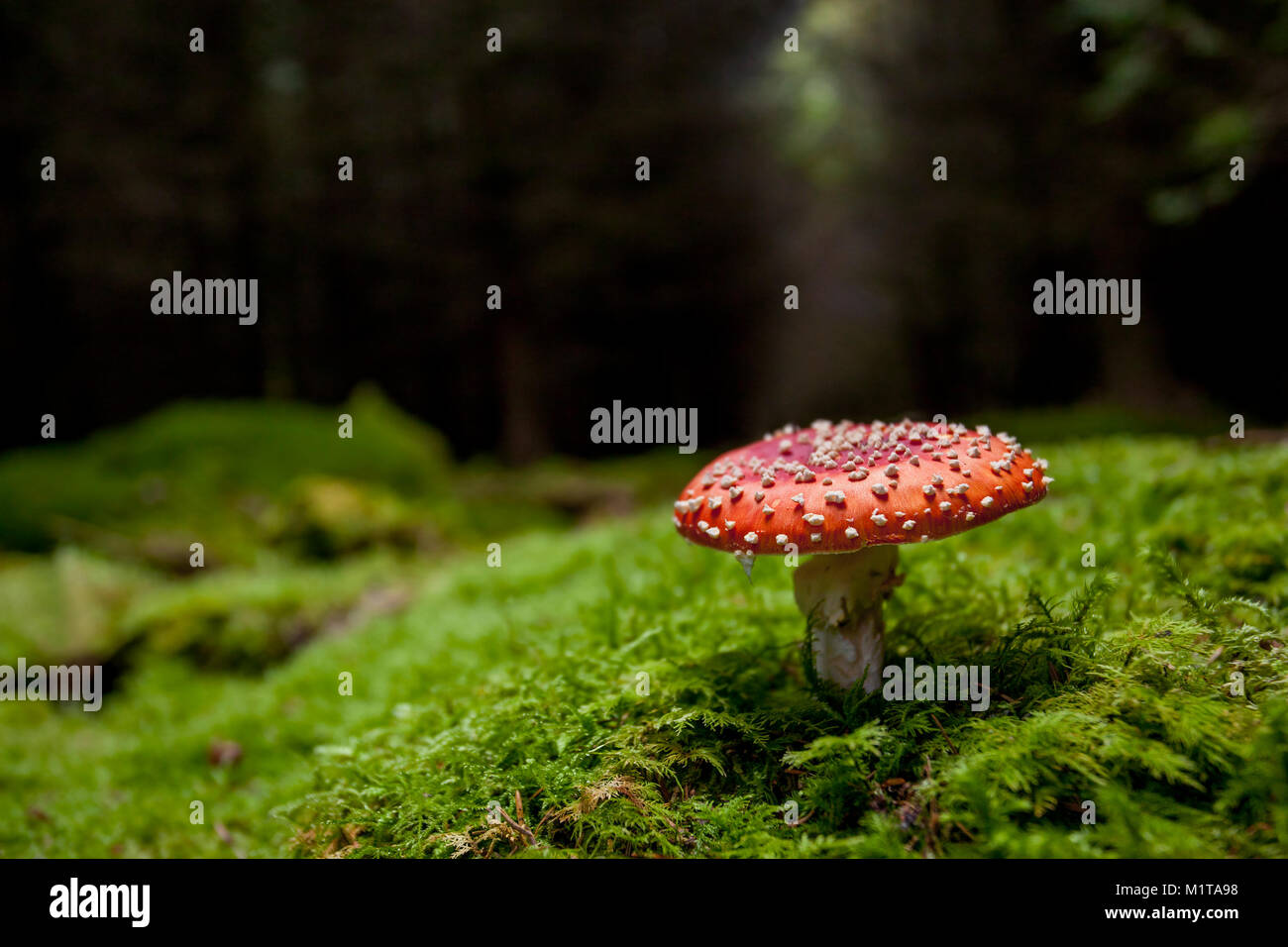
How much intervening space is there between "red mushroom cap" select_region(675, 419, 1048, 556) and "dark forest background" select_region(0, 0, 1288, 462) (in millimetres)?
10491

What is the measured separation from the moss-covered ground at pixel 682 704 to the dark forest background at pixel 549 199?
8.48 m

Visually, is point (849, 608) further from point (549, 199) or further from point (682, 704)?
point (549, 199)

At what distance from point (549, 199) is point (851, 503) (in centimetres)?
1219

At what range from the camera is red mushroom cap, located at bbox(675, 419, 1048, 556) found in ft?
6.70

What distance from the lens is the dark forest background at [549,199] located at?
1231cm

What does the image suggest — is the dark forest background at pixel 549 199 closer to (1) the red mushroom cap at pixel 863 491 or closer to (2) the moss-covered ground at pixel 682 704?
(2) the moss-covered ground at pixel 682 704

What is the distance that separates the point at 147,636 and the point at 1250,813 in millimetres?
6610

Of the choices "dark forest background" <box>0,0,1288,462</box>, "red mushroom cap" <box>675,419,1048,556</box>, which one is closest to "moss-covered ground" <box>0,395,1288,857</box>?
"red mushroom cap" <box>675,419,1048,556</box>

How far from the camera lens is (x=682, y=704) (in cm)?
261

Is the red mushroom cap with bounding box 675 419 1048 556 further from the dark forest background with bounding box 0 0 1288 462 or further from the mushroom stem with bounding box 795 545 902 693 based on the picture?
the dark forest background with bounding box 0 0 1288 462

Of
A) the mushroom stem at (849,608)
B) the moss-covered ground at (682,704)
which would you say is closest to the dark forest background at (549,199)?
the moss-covered ground at (682,704)

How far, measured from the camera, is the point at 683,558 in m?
4.55

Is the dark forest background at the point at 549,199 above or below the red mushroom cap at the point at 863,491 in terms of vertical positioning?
above
